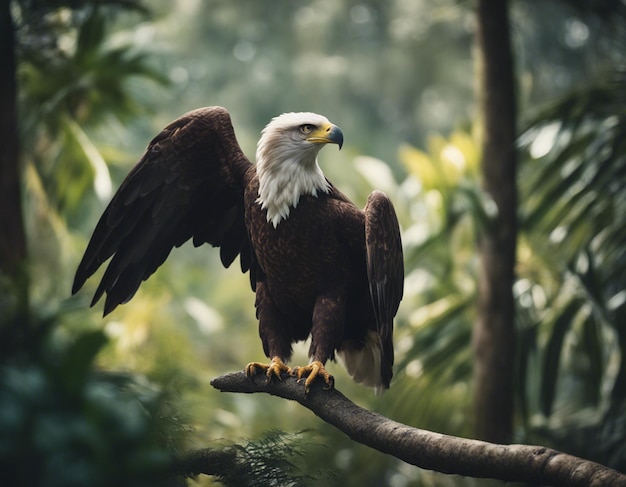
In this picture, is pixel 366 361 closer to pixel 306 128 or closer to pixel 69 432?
pixel 306 128

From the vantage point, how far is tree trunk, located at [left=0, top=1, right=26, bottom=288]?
15.7 ft

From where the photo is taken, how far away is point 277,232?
2715 millimetres

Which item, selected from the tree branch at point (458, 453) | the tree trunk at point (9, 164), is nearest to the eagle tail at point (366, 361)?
the tree branch at point (458, 453)

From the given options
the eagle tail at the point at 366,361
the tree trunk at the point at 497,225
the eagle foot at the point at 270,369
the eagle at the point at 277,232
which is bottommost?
the eagle foot at the point at 270,369

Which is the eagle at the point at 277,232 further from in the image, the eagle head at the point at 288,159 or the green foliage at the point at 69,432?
the green foliage at the point at 69,432

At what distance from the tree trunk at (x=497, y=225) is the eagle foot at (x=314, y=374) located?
2.89 meters

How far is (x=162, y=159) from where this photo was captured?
2887 mm

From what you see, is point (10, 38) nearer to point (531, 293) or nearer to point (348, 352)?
point (348, 352)

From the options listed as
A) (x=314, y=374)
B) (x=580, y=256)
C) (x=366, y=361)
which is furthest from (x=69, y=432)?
(x=580, y=256)

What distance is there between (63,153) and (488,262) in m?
3.04

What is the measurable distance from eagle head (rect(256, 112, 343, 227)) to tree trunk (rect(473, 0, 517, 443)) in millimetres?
2763

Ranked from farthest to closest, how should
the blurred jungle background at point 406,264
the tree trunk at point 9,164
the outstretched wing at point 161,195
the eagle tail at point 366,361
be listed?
the tree trunk at point 9,164 → the blurred jungle background at point 406,264 → the eagle tail at point 366,361 → the outstretched wing at point 161,195

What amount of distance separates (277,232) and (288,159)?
0.22m

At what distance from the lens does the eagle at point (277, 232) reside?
2684 millimetres
